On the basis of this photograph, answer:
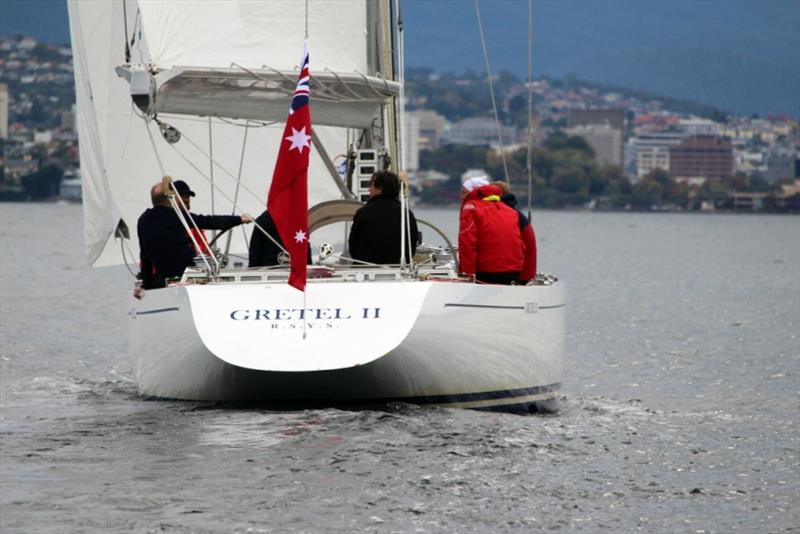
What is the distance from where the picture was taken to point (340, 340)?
11047 millimetres

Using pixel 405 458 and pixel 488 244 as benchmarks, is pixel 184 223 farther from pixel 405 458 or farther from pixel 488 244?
pixel 405 458

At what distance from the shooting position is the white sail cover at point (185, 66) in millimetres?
13438

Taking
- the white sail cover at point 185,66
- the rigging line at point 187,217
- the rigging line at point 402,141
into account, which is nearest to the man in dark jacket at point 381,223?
the rigging line at point 402,141

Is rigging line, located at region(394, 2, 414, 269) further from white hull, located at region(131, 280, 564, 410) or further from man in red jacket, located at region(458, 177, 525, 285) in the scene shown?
white hull, located at region(131, 280, 564, 410)

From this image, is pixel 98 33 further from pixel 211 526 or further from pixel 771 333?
pixel 771 333

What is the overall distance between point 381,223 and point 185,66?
178 centimetres

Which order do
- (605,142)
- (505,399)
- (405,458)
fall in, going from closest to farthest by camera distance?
(405,458) < (505,399) < (605,142)

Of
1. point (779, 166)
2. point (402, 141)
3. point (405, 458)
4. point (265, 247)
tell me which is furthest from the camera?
point (779, 166)

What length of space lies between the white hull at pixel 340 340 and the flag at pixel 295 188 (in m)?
0.37

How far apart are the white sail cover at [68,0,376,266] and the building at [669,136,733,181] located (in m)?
157

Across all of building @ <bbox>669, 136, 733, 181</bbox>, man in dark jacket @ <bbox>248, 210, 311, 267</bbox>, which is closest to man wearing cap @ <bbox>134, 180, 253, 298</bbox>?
man in dark jacket @ <bbox>248, 210, 311, 267</bbox>

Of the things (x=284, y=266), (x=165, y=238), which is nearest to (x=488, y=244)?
(x=284, y=266)

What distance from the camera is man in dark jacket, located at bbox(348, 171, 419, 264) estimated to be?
12125 mm

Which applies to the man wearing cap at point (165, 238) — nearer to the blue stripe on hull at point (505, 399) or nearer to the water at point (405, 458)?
the water at point (405, 458)
